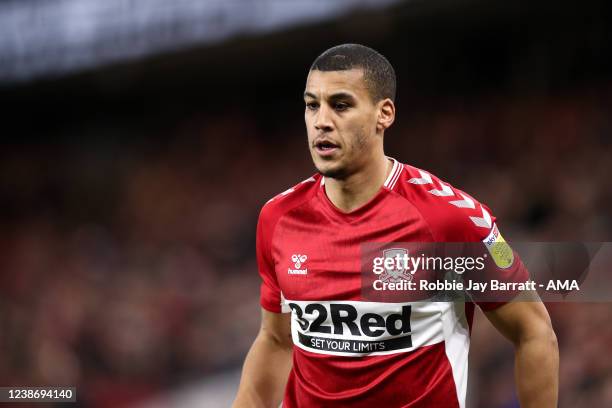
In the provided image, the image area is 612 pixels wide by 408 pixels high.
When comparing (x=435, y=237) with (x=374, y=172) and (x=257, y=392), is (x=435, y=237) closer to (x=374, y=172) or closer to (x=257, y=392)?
(x=374, y=172)

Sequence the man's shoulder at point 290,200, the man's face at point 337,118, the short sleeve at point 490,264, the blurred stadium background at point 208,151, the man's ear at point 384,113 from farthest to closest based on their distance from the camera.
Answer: the blurred stadium background at point 208,151 → the man's shoulder at point 290,200 → the man's ear at point 384,113 → the man's face at point 337,118 → the short sleeve at point 490,264

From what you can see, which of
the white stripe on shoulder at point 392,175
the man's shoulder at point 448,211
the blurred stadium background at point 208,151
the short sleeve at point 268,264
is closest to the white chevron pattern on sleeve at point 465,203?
the man's shoulder at point 448,211

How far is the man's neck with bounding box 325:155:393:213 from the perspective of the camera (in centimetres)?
364

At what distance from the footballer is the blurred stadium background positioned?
13.0ft

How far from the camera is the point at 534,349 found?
3377 mm

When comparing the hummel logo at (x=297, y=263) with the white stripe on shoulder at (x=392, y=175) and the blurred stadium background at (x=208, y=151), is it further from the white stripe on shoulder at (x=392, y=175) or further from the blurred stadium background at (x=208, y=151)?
the blurred stadium background at (x=208, y=151)

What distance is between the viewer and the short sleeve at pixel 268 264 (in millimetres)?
3822

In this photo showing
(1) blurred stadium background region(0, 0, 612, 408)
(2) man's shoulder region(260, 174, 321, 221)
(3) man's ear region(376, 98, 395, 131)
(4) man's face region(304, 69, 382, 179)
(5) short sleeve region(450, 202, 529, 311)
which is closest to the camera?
(5) short sleeve region(450, 202, 529, 311)

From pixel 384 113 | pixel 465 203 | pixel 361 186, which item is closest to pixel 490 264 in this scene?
pixel 465 203

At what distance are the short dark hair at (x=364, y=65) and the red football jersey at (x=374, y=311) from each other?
0.33 m

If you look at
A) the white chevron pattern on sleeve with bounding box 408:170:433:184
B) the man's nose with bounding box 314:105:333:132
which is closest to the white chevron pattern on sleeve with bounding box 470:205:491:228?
the white chevron pattern on sleeve with bounding box 408:170:433:184

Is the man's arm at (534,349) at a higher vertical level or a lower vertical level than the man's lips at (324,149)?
lower

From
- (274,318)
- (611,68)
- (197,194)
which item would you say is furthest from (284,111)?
(274,318)

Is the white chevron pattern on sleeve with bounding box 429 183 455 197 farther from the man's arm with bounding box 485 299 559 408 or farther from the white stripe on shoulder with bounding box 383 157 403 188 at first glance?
the man's arm with bounding box 485 299 559 408
